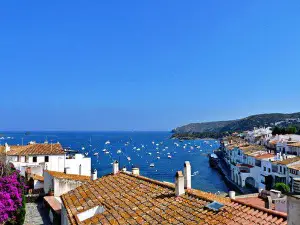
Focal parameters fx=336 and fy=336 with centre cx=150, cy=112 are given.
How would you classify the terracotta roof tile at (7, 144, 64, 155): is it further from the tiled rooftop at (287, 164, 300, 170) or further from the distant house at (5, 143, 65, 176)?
the tiled rooftop at (287, 164, 300, 170)

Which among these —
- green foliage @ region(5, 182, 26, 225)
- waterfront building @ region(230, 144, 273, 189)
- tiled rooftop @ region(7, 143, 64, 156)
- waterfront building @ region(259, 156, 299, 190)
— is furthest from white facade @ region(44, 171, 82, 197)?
waterfront building @ region(230, 144, 273, 189)

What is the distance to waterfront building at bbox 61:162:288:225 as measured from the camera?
8500 millimetres

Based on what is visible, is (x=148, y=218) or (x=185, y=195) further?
(x=185, y=195)

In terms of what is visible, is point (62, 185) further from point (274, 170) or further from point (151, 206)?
point (274, 170)

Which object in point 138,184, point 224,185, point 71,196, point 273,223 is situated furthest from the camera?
point 224,185

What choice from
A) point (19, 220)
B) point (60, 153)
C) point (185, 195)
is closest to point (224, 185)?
point (60, 153)

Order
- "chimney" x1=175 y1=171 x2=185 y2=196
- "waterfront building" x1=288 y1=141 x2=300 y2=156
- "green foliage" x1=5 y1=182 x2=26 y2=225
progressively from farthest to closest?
"waterfront building" x1=288 y1=141 x2=300 y2=156
"green foliage" x1=5 y1=182 x2=26 y2=225
"chimney" x1=175 y1=171 x2=185 y2=196

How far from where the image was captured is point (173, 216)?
31.2 ft

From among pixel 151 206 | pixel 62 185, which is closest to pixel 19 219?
pixel 62 185

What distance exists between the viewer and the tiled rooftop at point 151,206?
332 inches

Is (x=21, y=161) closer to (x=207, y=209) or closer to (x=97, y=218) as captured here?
(x=97, y=218)

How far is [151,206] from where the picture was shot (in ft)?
35.3

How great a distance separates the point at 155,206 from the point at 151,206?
0.56ft

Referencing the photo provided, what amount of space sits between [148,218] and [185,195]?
5.48 feet
